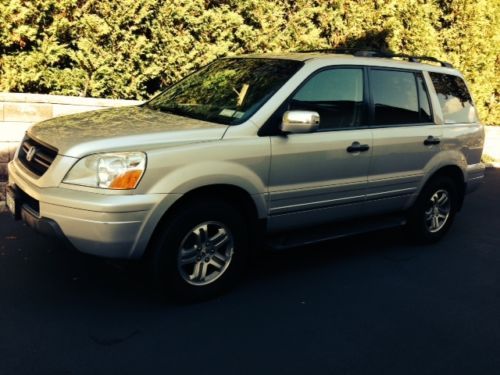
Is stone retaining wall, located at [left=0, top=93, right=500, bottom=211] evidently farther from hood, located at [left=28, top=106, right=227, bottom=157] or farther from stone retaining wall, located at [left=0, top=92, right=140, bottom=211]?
hood, located at [left=28, top=106, right=227, bottom=157]

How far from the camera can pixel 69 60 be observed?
761 centimetres

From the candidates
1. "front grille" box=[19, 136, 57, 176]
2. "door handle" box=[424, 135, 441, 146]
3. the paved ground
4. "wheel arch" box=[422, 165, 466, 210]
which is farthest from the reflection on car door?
"front grille" box=[19, 136, 57, 176]

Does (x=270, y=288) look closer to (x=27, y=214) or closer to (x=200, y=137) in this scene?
(x=200, y=137)

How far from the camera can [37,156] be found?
4.06m

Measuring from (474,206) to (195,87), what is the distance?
4816 millimetres

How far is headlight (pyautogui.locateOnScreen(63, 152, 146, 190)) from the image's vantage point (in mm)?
3631

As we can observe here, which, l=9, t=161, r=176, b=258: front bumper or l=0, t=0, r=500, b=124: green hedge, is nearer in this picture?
l=9, t=161, r=176, b=258: front bumper

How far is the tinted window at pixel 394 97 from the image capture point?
516cm

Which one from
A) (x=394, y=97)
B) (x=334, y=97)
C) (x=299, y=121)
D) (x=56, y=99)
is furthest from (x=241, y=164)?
(x=56, y=99)

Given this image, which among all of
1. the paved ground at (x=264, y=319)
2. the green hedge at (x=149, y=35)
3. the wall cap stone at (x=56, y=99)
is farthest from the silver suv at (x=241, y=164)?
the green hedge at (x=149, y=35)

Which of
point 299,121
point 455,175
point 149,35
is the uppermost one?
point 149,35

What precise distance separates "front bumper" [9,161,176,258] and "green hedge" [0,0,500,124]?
399 cm

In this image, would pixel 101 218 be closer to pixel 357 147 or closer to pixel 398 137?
pixel 357 147

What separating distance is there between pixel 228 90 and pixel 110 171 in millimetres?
1507
